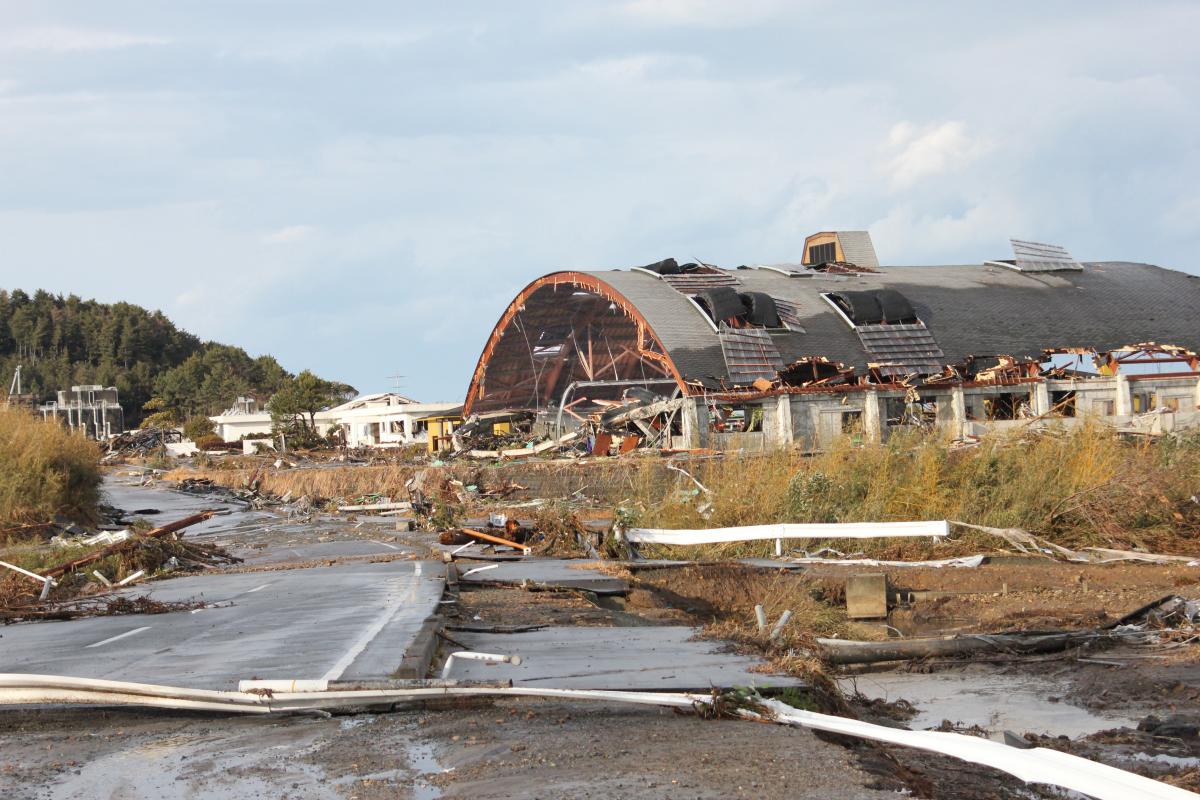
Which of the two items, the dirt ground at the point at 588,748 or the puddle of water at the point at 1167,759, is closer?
the dirt ground at the point at 588,748

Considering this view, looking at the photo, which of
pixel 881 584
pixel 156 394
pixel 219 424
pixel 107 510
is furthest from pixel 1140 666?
pixel 156 394

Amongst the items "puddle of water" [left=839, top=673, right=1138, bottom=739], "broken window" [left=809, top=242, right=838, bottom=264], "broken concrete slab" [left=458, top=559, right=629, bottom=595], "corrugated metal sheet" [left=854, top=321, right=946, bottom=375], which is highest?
"broken window" [left=809, top=242, right=838, bottom=264]

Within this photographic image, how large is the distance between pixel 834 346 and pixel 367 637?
39881 mm

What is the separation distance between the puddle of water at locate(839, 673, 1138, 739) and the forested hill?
136 meters

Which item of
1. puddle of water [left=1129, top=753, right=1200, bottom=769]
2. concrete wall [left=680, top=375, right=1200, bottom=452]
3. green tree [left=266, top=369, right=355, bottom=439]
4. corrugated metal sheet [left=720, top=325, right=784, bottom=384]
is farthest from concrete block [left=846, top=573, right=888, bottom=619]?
green tree [left=266, top=369, right=355, bottom=439]

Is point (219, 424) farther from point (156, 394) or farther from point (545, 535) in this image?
point (545, 535)

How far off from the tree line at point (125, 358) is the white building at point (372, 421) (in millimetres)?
33577

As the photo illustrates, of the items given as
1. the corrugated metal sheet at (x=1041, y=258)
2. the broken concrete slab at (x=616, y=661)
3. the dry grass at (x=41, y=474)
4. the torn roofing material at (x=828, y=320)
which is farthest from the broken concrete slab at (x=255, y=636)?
the corrugated metal sheet at (x=1041, y=258)

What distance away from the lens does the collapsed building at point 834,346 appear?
4600 cm

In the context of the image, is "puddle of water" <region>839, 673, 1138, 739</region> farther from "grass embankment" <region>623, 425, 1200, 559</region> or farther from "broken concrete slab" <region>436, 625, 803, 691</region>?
"grass embankment" <region>623, 425, 1200, 559</region>

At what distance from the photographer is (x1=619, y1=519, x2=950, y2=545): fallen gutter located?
1862 centimetres

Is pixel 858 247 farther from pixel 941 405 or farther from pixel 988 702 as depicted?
pixel 988 702

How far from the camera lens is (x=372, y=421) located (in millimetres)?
89812

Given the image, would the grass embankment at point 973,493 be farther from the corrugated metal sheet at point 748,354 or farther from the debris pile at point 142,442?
the debris pile at point 142,442
